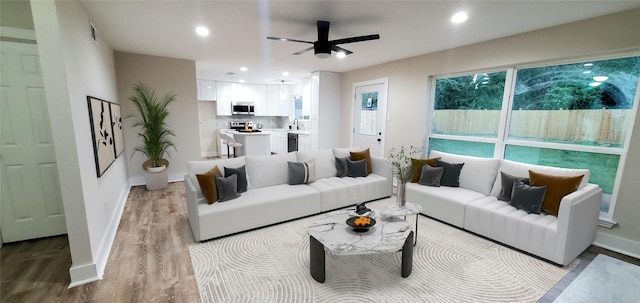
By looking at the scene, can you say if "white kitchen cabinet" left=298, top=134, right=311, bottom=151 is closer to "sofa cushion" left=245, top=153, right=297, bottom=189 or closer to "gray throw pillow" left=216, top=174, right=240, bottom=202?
"sofa cushion" left=245, top=153, right=297, bottom=189

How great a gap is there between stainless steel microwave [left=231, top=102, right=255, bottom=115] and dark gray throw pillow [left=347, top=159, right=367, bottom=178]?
546 centimetres

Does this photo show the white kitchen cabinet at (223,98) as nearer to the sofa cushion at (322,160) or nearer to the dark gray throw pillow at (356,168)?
the sofa cushion at (322,160)

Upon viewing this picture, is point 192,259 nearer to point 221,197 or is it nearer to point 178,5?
point 221,197

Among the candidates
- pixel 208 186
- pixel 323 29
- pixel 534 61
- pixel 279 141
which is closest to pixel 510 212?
pixel 534 61

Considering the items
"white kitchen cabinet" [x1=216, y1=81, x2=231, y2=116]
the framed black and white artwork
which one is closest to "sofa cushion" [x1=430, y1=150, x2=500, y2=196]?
the framed black and white artwork

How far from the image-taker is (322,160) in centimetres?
414

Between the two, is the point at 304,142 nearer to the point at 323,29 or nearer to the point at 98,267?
the point at 323,29

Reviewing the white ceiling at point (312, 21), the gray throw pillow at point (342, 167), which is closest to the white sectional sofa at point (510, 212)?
the gray throw pillow at point (342, 167)

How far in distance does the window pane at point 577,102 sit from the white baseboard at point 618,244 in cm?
103

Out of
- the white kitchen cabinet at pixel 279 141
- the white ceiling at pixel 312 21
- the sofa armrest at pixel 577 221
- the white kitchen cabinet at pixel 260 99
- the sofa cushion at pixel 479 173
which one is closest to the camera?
the sofa armrest at pixel 577 221

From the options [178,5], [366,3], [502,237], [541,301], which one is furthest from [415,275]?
[178,5]

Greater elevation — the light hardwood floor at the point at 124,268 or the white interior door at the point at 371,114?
the white interior door at the point at 371,114

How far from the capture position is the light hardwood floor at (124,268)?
2047mm

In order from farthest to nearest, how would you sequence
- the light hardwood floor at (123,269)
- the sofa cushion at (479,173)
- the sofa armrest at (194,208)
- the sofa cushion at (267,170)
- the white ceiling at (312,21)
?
1. the sofa cushion at (267,170)
2. the sofa cushion at (479,173)
3. the sofa armrest at (194,208)
4. the white ceiling at (312,21)
5. the light hardwood floor at (123,269)
